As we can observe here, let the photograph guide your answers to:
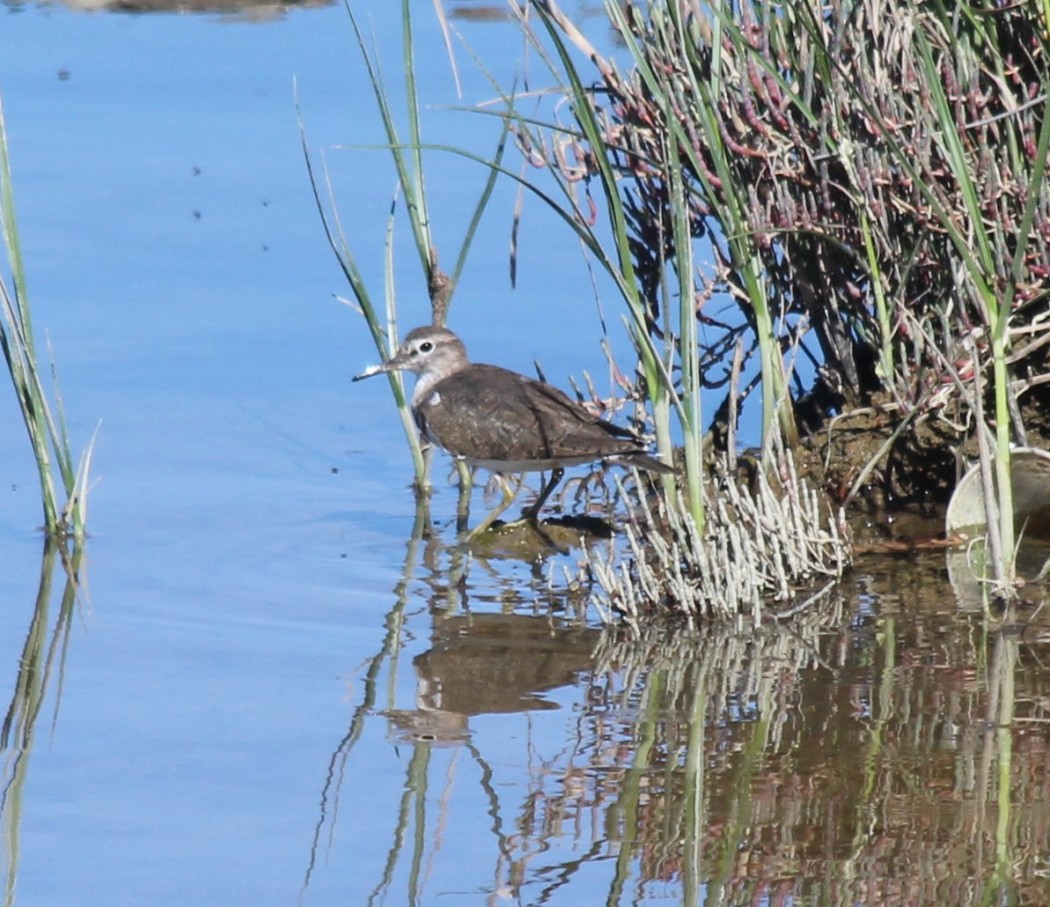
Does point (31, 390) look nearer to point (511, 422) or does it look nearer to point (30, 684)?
point (30, 684)

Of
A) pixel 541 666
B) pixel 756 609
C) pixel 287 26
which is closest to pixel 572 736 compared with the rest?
pixel 541 666

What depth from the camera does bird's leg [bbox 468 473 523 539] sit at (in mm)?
7329

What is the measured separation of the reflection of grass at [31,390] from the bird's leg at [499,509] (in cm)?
151

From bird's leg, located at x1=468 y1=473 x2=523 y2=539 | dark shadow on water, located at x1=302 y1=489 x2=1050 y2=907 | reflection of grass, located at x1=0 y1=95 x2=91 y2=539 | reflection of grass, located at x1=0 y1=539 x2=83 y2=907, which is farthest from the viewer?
bird's leg, located at x1=468 y1=473 x2=523 y2=539

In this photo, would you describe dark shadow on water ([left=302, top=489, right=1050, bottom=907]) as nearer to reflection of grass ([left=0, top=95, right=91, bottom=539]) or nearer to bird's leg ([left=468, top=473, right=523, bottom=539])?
bird's leg ([left=468, top=473, right=523, bottom=539])

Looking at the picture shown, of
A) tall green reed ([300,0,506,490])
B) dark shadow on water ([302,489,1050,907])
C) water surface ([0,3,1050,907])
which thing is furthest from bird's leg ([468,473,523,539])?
dark shadow on water ([302,489,1050,907])

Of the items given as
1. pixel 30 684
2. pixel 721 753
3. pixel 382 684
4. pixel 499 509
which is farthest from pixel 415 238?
pixel 721 753

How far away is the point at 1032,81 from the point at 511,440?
91.9 inches

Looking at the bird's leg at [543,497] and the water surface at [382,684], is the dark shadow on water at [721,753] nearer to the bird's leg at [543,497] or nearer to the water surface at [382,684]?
the water surface at [382,684]

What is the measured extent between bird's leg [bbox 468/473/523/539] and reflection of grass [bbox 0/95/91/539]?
1513 mm

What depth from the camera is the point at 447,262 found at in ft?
32.9

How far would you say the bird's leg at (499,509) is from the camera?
733cm

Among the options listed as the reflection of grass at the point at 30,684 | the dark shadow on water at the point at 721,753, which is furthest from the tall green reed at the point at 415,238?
the reflection of grass at the point at 30,684

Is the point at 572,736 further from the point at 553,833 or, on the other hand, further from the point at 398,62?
the point at 398,62
